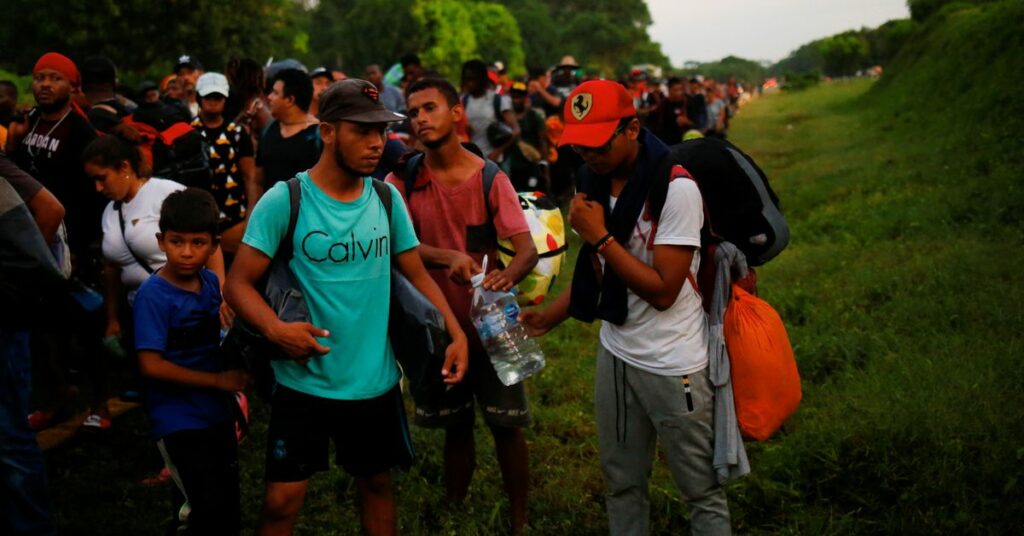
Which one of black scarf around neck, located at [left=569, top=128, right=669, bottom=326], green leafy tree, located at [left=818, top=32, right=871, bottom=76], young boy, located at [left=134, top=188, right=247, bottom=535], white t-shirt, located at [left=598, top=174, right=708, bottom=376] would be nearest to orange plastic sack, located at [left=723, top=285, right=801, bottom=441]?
white t-shirt, located at [left=598, top=174, right=708, bottom=376]

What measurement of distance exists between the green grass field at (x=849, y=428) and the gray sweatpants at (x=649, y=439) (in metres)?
1.04

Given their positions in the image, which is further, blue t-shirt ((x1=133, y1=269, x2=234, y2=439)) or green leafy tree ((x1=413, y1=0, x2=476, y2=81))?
green leafy tree ((x1=413, y1=0, x2=476, y2=81))

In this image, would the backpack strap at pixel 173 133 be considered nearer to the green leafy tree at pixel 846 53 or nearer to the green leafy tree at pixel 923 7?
the green leafy tree at pixel 923 7

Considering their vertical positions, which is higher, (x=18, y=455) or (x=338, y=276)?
(x=338, y=276)

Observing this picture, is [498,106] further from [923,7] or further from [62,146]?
[923,7]

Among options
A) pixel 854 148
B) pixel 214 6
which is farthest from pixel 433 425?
pixel 214 6

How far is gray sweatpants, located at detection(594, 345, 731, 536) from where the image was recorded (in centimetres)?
310

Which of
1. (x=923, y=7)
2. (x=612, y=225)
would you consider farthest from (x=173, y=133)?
(x=923, y=7)

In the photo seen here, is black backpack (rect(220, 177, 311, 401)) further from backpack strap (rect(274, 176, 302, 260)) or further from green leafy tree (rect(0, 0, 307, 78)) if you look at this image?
green leafy tree (rect(0, 0, 307, 78))

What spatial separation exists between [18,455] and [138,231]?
1.30 meters

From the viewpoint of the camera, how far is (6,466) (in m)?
3.52

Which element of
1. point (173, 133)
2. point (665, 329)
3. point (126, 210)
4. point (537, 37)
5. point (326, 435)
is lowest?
point (326, 435)

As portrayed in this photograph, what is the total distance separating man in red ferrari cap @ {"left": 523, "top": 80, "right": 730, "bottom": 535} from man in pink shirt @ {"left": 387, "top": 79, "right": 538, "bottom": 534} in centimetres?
66

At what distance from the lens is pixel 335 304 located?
3.17 metres
